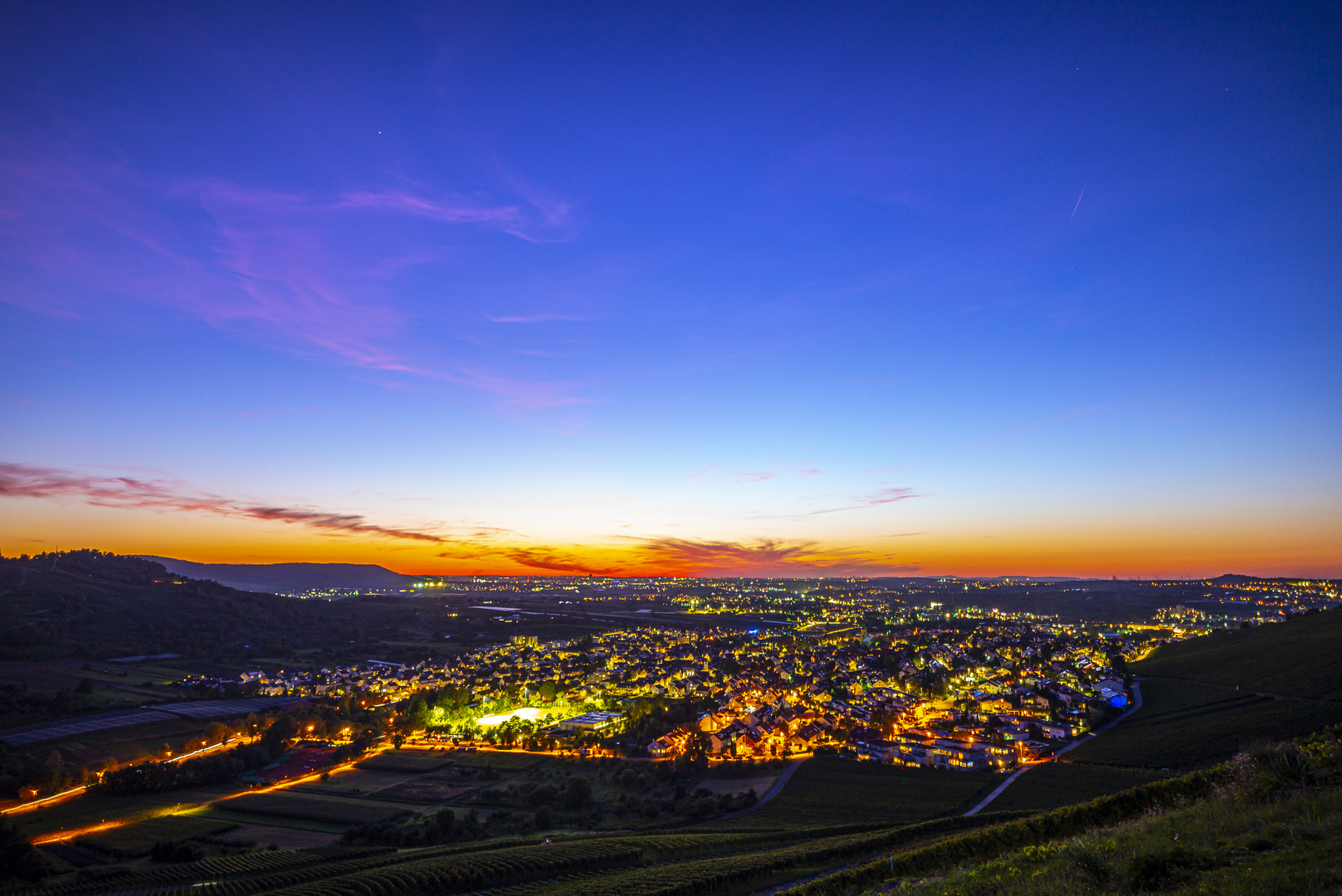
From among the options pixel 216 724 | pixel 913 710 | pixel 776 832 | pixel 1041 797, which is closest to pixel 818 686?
pixel 913 710

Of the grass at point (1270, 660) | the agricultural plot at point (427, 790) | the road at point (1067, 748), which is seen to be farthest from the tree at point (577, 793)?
the grass at point (1270, 660)

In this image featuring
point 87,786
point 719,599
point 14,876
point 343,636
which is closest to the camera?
point 14,876

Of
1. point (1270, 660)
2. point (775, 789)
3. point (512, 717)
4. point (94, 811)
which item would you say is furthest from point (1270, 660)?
point (94, 811)

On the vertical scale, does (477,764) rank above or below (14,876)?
below

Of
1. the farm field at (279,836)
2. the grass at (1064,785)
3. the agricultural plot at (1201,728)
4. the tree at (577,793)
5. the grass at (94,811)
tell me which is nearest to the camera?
the farm field at (279,836)

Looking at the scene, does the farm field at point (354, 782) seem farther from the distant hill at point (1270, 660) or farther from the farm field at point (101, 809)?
the distant hill at point (1270, 660)

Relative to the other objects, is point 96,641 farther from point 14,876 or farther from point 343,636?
point 14,876
